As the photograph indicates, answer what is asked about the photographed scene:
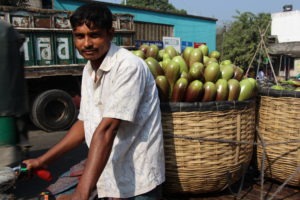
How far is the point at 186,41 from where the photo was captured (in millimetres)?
15719

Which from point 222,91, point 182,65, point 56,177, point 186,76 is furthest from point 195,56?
point 56,177

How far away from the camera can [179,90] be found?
1.90m

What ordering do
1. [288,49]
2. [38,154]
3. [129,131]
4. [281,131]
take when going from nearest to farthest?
[129,131]
[281,131]
[38,154]
[288,49]

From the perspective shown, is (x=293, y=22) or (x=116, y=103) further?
(x=293, y=22)

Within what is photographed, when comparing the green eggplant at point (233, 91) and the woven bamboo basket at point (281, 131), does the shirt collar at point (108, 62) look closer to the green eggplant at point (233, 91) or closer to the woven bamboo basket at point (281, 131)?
the green eggplant at point (233, 91)

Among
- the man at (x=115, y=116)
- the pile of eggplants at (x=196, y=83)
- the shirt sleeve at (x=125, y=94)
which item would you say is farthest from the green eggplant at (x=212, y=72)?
the shirt sleeve at (x=125, y=94)

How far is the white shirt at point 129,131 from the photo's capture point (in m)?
1.37

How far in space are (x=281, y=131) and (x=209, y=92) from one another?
0.63m

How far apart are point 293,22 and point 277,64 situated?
12.8 feet

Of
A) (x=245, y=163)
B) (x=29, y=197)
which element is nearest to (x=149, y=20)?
(x=29, y=197)

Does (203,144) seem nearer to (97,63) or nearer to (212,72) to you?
(212,72)

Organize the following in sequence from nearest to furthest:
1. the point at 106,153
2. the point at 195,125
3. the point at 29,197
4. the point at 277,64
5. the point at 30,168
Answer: the point at 106,153
the point at 30,168
the point at 195,125
the point at 29,197
the point at 277,64

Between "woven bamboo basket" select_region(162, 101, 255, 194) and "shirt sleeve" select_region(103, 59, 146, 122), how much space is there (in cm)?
50

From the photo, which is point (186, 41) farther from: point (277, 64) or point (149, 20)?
point (277, 64)
